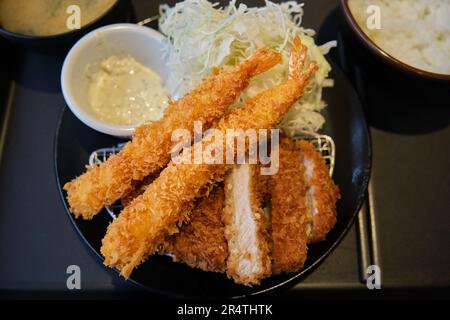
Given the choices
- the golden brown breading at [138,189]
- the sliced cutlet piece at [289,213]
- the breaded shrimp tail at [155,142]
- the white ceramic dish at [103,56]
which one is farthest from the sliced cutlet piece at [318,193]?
the white ceramic dish at [103,56]

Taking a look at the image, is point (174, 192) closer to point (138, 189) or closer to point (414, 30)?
point (138, 189)

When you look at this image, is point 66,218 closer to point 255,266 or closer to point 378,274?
point 255,266

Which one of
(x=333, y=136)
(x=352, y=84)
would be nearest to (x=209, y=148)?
(x=333, y=136)

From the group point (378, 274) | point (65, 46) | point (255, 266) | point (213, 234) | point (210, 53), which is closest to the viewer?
point (255, 266)

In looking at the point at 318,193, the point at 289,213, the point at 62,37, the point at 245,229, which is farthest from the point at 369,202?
the point at 62,37

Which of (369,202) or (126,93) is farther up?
(126,93)

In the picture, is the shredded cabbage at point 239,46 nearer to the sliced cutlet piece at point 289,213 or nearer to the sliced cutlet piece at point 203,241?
the sliced cutlet piece at point 289,213
